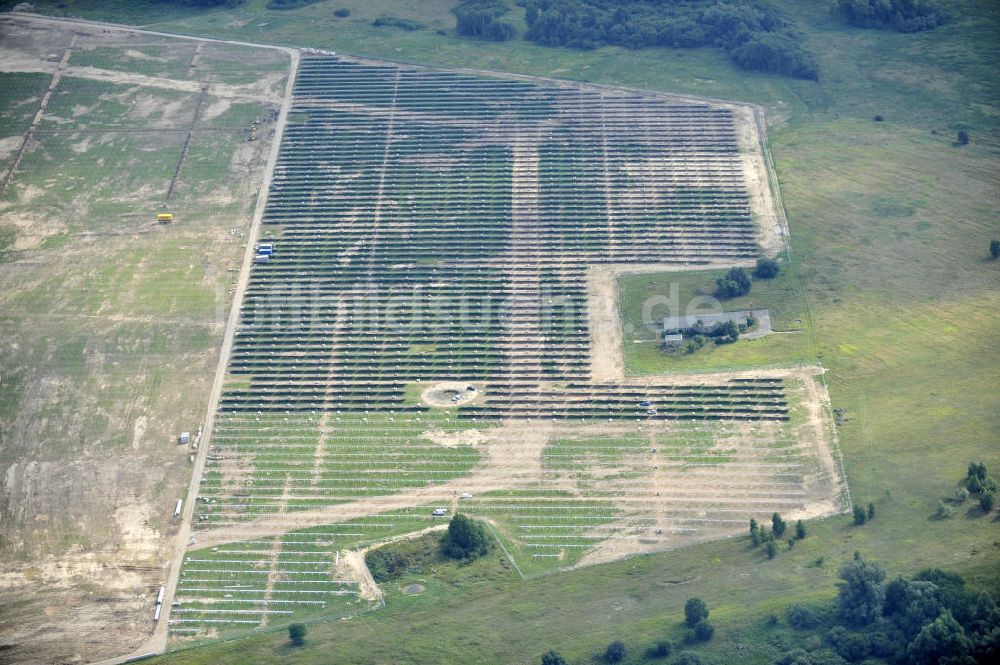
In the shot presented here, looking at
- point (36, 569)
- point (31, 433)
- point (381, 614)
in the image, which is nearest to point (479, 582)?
point (381, 614)

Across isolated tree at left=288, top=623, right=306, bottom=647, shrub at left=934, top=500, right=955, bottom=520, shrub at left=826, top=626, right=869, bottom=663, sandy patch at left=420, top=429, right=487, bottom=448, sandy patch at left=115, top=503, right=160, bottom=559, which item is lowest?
sandy patch at left=115, top=503, right=160, bottom=559

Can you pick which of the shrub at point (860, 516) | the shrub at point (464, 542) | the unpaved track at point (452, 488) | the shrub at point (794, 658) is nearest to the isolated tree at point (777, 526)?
the shrub at point (860, 516)

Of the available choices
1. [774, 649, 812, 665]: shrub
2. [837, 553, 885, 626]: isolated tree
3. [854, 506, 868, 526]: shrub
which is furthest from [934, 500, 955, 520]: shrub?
[774, 649, 812, 665]: shrub

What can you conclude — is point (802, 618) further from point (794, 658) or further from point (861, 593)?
point (861, 593)

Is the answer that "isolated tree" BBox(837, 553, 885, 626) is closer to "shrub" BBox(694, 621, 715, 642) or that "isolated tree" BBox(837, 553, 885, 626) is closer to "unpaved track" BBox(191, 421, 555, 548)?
"shrub" BBox(694, 621, 715, 642)

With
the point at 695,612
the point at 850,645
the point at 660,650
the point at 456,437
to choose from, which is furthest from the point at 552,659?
the point at 456,437

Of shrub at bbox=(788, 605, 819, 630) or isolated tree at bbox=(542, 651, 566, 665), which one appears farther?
shrub at bbox=(788, 605, 819, 630)

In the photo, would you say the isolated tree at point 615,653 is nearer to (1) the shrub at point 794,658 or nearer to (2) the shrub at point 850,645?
(1) the shrub at point 794,658
